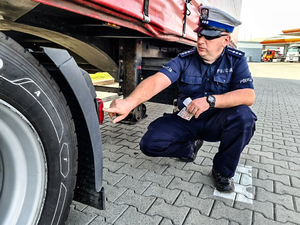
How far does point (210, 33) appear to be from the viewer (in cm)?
214

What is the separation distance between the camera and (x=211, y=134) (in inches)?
90.6

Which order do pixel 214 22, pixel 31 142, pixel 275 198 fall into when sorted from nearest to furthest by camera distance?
pixel 31 142, pixel 275 198, pixel 214 22

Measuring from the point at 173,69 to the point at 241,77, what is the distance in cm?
59

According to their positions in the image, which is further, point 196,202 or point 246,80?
point 246,80

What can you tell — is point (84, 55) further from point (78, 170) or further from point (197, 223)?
point (197, 223)

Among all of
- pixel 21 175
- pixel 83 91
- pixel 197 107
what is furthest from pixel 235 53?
pixel 21 175

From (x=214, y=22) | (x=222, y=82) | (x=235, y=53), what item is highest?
(x=214, y=22)

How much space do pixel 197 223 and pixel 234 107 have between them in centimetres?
99

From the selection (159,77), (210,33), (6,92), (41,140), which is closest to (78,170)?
(41,140)

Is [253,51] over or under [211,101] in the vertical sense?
over

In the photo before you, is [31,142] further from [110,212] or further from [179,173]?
[179,173]

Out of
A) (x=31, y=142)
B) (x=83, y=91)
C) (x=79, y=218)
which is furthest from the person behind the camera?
(x=79, y=218)

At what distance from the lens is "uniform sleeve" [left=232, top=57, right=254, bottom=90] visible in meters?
2.15

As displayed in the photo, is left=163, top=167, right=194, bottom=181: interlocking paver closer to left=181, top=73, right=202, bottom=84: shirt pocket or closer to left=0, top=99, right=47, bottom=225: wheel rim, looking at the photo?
left=181, top=73, right=202, bottom=84: shirt pocket
